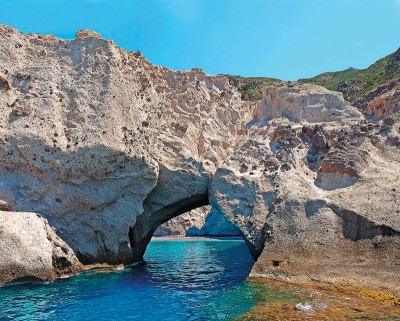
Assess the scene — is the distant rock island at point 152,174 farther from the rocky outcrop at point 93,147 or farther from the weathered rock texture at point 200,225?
the weathered rock texture at point 200,225

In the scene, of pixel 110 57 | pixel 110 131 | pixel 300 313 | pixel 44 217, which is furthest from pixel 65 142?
pixel 300 313

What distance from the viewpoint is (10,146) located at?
56.5 feet

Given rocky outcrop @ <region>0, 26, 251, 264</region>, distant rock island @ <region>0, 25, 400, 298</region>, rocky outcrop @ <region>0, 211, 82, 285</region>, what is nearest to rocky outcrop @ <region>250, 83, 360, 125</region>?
distant rock island @ <region>0, 25, 400, 298</region>

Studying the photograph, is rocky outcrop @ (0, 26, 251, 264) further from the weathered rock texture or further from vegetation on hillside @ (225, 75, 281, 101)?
vegetation on hillside @ (225, 75, 281, 101)

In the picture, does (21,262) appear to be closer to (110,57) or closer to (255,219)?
(255,219)

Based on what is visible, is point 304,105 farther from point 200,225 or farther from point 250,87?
point 250,87

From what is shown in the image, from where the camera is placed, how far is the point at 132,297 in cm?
1320

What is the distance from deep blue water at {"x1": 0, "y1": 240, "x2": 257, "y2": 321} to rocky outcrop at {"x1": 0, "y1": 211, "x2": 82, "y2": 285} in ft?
1.59

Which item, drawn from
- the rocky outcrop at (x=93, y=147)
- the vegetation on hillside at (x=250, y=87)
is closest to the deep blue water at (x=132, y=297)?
the rocky outcrop at (x=93, y=147)

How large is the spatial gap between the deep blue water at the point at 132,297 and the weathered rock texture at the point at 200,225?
3063 cm

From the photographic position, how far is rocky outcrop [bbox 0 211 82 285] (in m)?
14.3

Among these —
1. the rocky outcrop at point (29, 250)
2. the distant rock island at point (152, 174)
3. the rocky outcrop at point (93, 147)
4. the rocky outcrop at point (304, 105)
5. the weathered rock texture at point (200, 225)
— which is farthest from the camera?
the weathered rock texture at point (200, 225)

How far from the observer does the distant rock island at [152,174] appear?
14.7m

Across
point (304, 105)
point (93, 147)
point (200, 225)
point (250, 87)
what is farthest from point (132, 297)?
point (250, 87)
